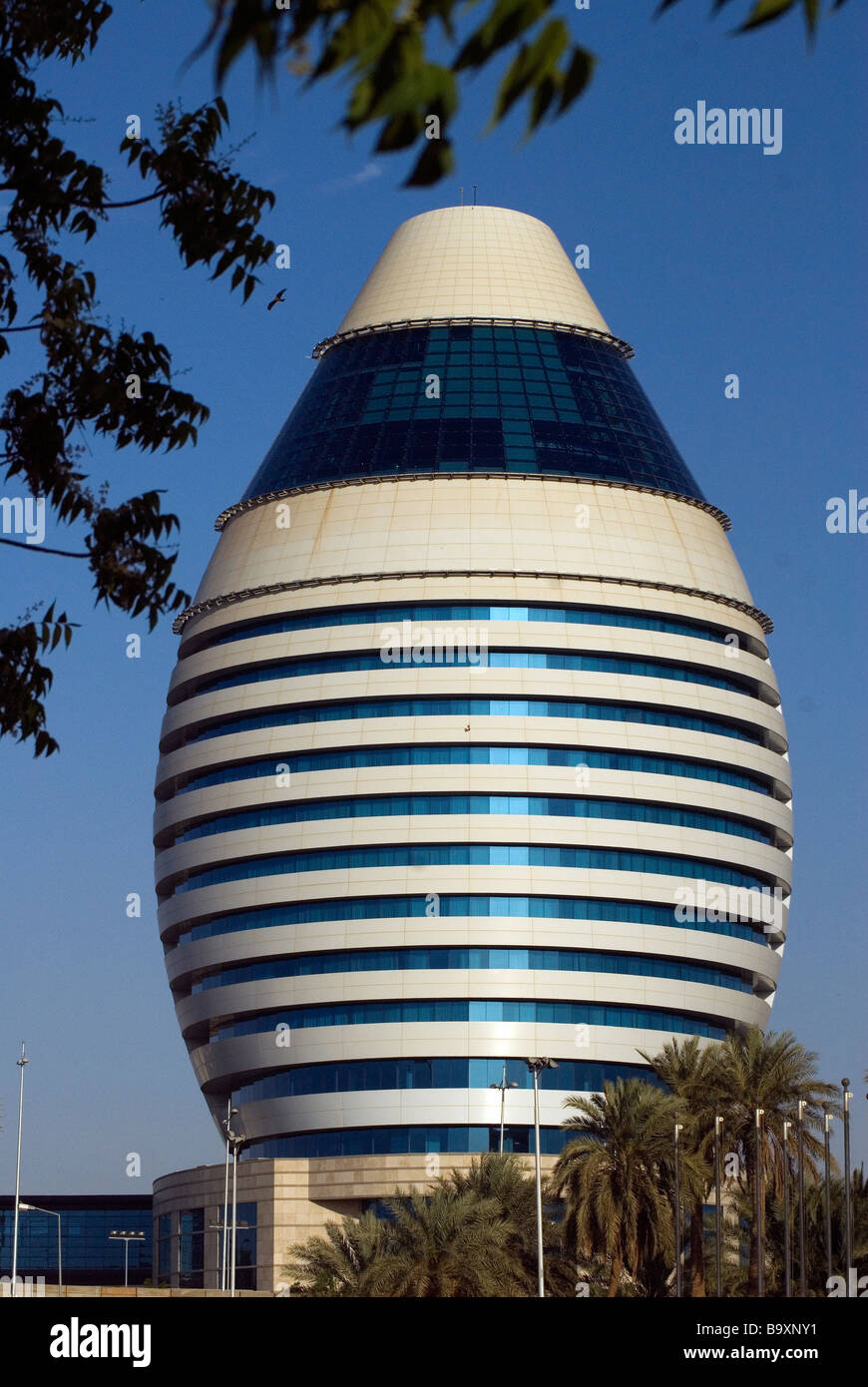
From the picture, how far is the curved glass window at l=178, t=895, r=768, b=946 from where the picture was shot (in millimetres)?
99438

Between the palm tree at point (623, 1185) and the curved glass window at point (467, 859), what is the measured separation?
27.2 m

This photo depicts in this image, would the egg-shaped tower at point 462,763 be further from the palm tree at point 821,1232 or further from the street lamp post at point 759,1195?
the street lamp post at point 759,1195

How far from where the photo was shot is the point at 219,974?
345 feet

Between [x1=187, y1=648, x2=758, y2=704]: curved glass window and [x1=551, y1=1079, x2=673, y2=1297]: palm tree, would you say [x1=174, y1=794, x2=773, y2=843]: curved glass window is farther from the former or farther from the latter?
[x1=551, y1=1079, x2=673, y2=1297]: palm tree

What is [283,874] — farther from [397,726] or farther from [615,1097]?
[615,1097]

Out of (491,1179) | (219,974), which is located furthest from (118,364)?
(219,974)

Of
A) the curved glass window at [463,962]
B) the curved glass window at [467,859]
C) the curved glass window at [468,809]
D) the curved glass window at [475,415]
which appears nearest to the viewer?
the curved glass window at [463,962]

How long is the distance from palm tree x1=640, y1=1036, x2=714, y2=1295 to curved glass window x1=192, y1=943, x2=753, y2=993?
69.3ft

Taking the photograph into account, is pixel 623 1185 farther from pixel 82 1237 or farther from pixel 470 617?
pixel 82 1237

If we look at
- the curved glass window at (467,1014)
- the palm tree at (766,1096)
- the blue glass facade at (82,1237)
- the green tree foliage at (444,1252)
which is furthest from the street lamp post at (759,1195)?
the blue glass facade at (82,1237)

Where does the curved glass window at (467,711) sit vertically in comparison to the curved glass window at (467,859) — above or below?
above

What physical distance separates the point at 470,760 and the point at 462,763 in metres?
0.43

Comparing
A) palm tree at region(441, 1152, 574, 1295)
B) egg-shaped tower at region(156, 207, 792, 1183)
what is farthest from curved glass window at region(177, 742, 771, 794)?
palm tree at region(441, 1152, 574, 1295)

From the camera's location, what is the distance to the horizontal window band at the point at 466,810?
101000mm
